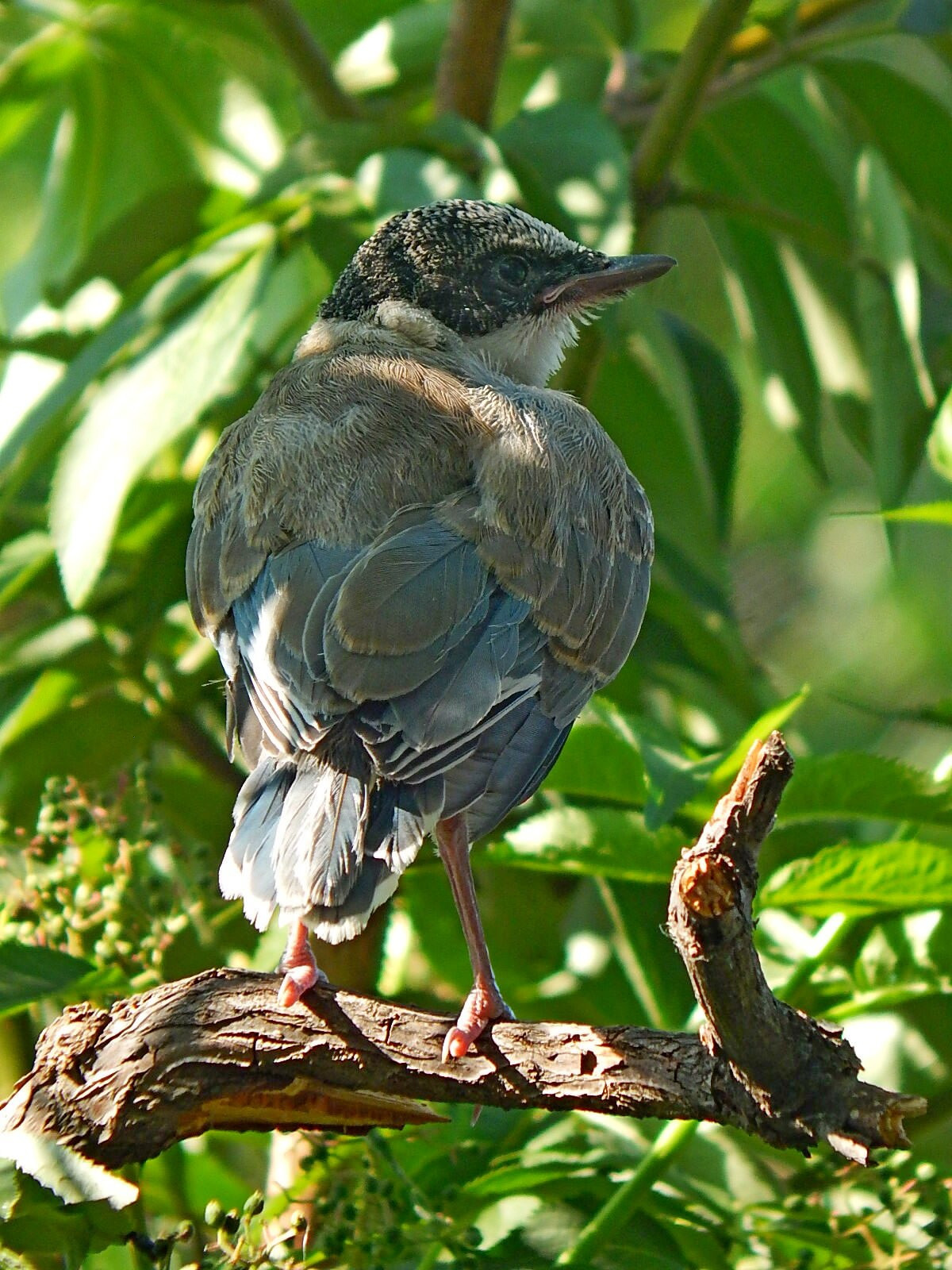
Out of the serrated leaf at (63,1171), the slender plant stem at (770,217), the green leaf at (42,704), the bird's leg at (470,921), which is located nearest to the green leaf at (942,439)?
the slender plant stem at (770,217)

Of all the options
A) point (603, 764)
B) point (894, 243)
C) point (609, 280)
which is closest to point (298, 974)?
point (603, 764)

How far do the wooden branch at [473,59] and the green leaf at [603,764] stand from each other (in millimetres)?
1921

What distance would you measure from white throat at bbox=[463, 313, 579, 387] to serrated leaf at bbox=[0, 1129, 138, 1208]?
2142 millimetres

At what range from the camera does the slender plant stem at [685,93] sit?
3.70 m

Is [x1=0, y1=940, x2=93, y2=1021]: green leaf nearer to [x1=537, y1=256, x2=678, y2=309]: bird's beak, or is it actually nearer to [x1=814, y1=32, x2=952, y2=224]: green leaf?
[x1=537, y1=256, x2=678, y2=309]: bird's beak

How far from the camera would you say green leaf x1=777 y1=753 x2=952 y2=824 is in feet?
8.59

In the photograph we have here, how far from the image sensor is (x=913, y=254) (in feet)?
13.2

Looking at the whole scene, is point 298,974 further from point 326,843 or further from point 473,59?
point 473,59

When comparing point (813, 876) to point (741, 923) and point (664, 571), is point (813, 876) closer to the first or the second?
point (741, 923)

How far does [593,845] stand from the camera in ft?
8.80

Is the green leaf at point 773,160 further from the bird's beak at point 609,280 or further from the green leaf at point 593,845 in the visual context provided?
the green leaf at point 593,845

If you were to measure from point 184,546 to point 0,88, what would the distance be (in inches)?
64.5

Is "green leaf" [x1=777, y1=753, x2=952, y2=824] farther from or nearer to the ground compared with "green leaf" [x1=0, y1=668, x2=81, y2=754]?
nearer to the ground

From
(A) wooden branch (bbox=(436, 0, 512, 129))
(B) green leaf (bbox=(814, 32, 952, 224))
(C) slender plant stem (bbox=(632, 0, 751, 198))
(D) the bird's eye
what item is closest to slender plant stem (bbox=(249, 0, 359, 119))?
(A) wooden branch (bbox=(436, 0, 512, 129))
